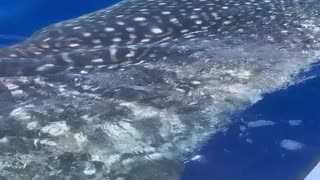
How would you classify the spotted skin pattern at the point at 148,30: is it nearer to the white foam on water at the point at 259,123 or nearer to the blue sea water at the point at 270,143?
the blue sea water at the point at 270,143

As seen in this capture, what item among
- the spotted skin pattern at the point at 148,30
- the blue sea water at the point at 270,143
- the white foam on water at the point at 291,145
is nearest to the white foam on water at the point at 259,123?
the blue sea water at the point at 270,143

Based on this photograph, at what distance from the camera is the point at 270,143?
3.37m

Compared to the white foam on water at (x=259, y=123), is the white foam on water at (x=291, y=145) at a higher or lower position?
lower

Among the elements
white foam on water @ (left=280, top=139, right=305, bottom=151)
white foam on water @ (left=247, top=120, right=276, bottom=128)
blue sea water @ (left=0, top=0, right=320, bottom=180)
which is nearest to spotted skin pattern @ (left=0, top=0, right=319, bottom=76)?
blue sea water @ (left=0, top=0, right=320, bottom=180)

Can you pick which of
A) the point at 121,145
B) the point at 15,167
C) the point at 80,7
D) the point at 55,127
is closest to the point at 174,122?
the point at 121,145

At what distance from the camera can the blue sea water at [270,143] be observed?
3109mm

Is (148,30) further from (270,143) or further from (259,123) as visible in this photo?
(270,143)

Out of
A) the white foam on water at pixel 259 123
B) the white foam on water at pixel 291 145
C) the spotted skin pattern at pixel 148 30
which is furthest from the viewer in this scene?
the spotted skin pattern at pixel 148 30

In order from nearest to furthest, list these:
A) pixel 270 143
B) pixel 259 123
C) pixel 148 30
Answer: pixel 270 143
pixel 259 123
pixel 148 30

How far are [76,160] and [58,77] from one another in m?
0.82

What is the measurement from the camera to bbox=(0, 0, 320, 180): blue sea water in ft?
10.2

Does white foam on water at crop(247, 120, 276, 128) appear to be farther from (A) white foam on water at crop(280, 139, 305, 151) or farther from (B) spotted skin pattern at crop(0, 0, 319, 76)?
(B) spotted skin pattern at crop(0, 0, 319, 76)

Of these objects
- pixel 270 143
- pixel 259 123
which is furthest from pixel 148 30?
pixel 270 143

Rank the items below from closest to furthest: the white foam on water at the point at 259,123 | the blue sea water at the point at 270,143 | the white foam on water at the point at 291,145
Result: the blue sea water at the point at 270,143, the white foam on water at the point at 291,145, the white foam on water at the point at 259,123
